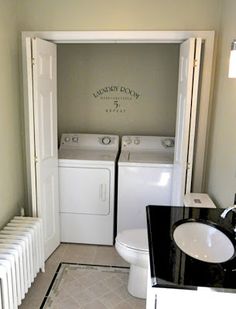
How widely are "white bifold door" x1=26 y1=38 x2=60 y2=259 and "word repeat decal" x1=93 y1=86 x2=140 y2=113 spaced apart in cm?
84

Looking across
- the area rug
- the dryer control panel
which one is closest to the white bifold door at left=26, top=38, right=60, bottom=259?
the area rug

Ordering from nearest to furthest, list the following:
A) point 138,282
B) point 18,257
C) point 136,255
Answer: point 18,257
point 136,255
point 138,282

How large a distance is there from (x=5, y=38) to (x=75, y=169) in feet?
4.27

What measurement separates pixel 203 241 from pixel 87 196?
5.10 feet

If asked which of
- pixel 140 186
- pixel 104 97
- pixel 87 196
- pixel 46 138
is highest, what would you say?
pixel 104 97

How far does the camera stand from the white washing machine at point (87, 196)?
2910 millimetres

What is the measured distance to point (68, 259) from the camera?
282 cm

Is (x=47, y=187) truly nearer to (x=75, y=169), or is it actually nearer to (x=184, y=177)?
(x=75, y=169)

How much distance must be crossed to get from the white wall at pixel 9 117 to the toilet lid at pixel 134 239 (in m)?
0.96

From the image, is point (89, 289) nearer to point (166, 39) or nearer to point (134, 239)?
point (134, 239)

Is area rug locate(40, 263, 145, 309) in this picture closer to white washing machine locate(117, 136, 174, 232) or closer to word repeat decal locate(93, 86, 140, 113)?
white washing machine locate(117, 136, 174, 232)

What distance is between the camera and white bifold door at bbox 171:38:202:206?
2.15m

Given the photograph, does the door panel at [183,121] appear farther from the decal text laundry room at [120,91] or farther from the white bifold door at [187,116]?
the decal text laundry room at [120,91]

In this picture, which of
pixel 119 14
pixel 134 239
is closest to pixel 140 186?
pixel 134 239
